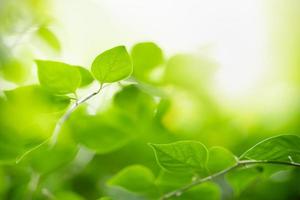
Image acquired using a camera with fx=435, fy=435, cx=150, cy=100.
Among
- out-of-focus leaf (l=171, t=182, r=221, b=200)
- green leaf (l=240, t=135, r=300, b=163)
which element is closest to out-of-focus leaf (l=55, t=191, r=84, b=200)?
out-of-focus leaf (l=171, t=182, r=221, b=200)

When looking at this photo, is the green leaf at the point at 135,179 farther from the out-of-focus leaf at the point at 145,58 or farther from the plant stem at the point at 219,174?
the out-of-focus leaf at the point at 145,58

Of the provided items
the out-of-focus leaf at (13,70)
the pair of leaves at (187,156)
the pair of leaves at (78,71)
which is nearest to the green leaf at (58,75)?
the pair of leaves at (78,71)

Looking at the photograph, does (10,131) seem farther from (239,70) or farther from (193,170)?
(239,70)

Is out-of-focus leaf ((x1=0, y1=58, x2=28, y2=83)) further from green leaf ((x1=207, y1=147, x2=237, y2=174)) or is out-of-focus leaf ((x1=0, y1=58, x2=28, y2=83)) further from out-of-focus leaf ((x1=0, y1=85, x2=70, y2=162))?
green leaf ((x1=207, y1=147, x2=237, y2=174))

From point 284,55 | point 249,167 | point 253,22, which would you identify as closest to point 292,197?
point 249,167

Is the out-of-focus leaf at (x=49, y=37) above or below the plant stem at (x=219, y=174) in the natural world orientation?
above

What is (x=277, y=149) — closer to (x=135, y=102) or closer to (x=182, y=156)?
(x=182, y=156)
